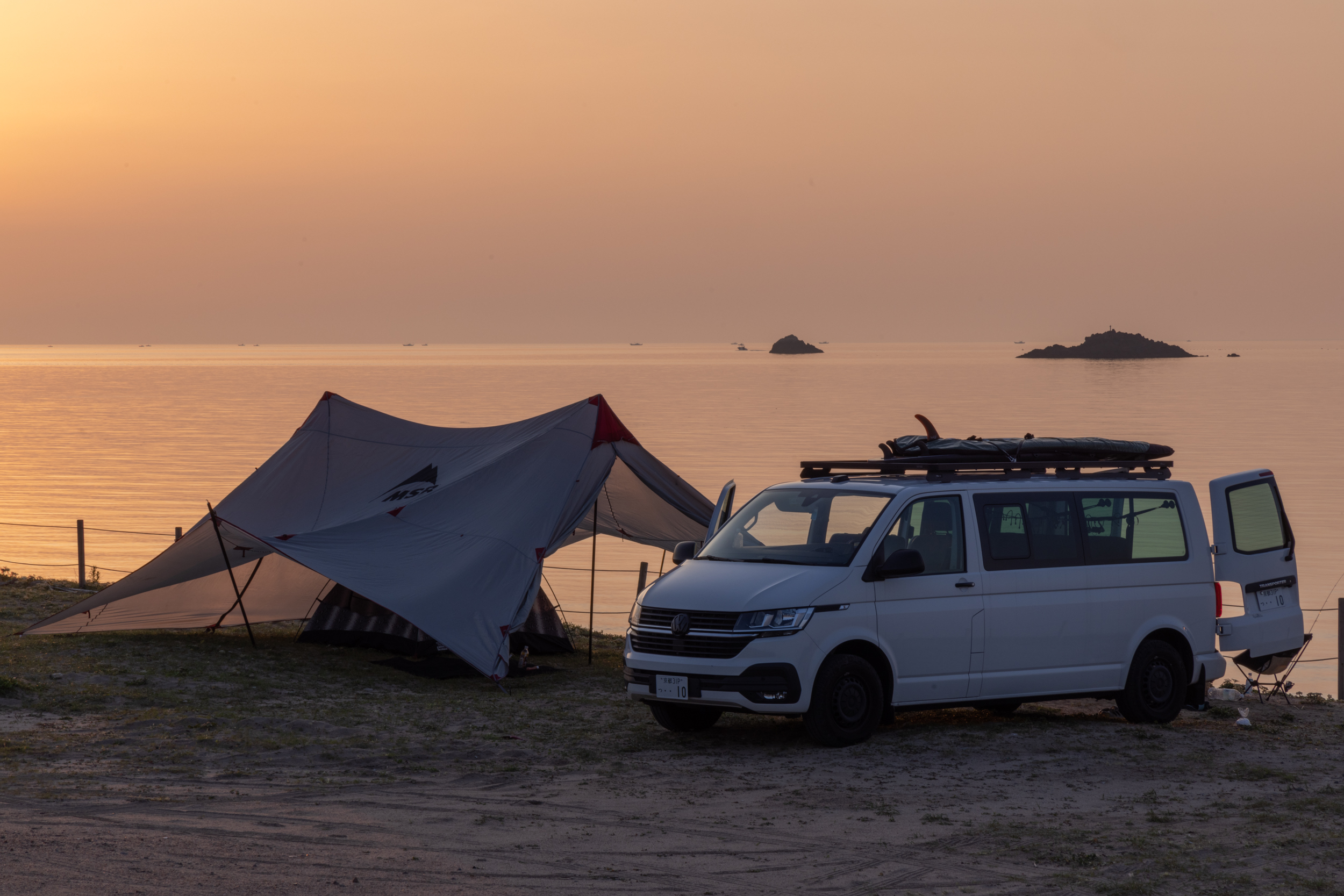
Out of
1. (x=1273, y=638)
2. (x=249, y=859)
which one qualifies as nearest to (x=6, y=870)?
(x=249, y=859)

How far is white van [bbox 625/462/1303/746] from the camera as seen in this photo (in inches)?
414

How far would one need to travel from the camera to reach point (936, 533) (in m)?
11.1

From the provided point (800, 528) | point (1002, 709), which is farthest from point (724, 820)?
point (1002, 709)

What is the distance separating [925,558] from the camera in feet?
Result: 36.1

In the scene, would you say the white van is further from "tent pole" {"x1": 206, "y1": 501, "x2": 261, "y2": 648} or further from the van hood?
"tent pole" {"x1": 206, "y1": 501, "x2": 261, "y2": 648}

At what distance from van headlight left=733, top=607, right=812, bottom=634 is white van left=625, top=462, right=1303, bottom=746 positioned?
0.04 feet

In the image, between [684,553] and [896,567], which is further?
[684,553]

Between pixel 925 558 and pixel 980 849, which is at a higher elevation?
pixel 925 558

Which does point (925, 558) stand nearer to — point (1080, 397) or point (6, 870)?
point (6, 870)

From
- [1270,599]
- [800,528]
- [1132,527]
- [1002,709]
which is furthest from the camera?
[1002,709]

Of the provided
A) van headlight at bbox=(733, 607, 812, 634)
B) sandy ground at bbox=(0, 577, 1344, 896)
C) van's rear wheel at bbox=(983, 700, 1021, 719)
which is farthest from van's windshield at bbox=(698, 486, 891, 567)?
van's rear wheel at bbox=(983, 700, 1021, 719)

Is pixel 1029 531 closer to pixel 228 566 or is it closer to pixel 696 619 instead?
pixel 696 619

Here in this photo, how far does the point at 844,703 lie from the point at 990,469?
238 cm

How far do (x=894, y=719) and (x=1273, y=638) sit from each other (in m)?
3.53
